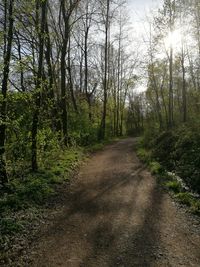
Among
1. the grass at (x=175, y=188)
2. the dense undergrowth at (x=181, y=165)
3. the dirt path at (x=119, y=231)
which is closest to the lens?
the dirt path at (x=119, y=231)

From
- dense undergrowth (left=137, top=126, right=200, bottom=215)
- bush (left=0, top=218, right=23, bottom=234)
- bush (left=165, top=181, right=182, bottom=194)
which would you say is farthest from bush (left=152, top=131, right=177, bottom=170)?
bush (left=0, top=218, right=23, bottom=234)

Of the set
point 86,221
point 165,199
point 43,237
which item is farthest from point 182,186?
point 43,237

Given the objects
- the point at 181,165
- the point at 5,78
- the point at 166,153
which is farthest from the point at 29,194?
the point at 166,153

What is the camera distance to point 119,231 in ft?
24.5

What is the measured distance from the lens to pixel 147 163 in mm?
16359

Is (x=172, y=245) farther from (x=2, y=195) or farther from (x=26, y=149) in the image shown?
(x=26, y=149)

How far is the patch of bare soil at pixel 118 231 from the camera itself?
243 inches

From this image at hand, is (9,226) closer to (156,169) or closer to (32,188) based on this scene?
(32,188)

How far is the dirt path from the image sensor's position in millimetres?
6183

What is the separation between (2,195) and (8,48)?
4.65 metres

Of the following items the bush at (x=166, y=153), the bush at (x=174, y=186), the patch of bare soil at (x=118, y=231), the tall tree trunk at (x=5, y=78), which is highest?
the tall tree trunk at (x=5, y=78)

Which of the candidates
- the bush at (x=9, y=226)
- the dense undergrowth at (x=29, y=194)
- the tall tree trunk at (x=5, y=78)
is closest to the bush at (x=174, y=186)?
the dense undergrowth at (x=29, y=194)

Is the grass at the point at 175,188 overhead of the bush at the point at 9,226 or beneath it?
overhead

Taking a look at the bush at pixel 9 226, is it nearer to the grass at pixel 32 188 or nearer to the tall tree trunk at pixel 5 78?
the grass at pixel 32 188
